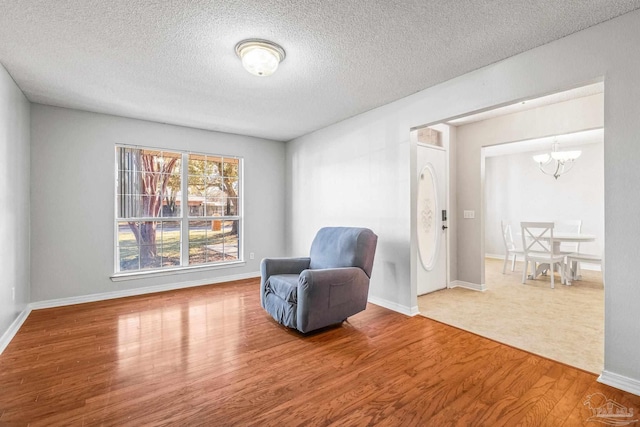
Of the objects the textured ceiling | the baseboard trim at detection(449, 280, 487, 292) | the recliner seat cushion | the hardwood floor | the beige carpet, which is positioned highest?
the textured ceiling

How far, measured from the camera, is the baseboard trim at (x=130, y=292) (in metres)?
3.61

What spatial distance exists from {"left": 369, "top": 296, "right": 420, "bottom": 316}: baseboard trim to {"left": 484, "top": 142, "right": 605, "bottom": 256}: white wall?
4.66m

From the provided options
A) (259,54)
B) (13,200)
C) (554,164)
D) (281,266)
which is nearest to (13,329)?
(13,200)

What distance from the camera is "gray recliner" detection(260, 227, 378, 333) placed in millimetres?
2730

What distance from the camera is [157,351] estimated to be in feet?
8.20

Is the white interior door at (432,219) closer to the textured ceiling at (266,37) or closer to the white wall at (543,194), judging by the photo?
the textured ceiling at (266,37)

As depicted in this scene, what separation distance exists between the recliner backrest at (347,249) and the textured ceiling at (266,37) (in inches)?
61.4

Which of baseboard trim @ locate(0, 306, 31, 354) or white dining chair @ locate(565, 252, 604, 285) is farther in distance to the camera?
white dining chair @ locate(565, 252, 604, 285)

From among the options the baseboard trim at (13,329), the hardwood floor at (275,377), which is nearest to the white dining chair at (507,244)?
the hardwood floor at (275,377)

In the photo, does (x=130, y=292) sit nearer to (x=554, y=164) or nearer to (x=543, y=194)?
(x=543, y=194)

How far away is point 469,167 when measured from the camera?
15.0 feet

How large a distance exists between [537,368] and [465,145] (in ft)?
11.1

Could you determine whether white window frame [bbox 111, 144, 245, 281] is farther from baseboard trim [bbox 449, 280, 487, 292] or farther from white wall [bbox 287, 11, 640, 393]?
baseboard trim [bbox 449, 280, 487, 292]

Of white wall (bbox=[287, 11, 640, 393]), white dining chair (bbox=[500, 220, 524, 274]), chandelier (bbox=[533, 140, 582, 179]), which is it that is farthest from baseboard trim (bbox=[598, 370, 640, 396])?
chandelier (bbox=[533, 140, 582, 179])
